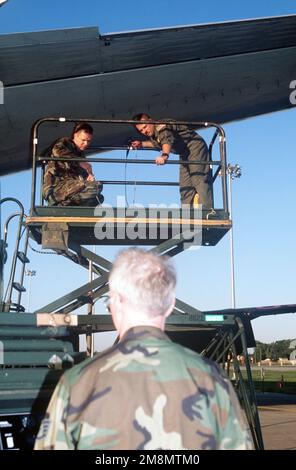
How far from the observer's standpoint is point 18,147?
7.39 meters

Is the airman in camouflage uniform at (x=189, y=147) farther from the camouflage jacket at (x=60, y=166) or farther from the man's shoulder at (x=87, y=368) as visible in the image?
the man's shoulder at (x=87, y=368)

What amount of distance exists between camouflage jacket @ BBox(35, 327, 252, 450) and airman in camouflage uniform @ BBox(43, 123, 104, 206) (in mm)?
3444

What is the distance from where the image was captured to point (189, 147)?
220 inches

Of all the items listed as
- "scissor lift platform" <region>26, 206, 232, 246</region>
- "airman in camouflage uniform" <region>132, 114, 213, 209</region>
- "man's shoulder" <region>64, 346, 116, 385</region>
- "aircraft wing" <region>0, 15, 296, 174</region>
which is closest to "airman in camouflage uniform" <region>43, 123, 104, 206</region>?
"scissor lift platform" <region>26, 206, 232, 246</region>

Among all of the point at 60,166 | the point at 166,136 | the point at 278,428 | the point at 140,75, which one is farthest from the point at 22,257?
the point at 278,428

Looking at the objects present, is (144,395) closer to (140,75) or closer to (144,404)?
(144,404)

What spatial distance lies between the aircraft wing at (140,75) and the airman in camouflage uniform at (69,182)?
1449 millimetres

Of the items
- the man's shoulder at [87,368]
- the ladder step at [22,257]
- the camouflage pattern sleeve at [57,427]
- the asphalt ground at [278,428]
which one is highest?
the ladder step at [22,257]

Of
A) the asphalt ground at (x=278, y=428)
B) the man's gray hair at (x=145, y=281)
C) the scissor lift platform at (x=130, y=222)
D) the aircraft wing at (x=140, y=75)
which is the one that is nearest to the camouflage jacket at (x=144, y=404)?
the man's gray hair at (x=145, y=281)

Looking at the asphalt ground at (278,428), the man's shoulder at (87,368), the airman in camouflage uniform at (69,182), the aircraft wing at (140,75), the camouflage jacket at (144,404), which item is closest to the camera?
the camouflage jacket at (144,404)

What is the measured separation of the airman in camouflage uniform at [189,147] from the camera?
17.9 feet

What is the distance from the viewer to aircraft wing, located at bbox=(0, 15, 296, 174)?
23.2 ft

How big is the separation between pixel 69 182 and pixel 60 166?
10.0 inches
